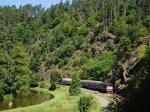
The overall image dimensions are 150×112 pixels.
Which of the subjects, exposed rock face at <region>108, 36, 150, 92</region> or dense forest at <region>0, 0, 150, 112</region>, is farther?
dense forest at <region>0, 0, 150, 112</region>

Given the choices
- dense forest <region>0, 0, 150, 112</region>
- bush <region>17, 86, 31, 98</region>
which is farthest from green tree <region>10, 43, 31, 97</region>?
bush <region>17, 86, 31, 98</region>

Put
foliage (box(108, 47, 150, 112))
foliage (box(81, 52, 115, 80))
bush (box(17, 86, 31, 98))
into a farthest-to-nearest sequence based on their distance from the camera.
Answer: foliage (box(81, 52, 115, 80)), bush (box(17, 86, 31, 98)), foliage (box(108, 47, 150, 112))

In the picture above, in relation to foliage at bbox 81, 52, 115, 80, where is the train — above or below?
below

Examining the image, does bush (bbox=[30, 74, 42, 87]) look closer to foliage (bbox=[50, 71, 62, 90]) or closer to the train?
foliage (bbox=[50, 71, 62, 90])

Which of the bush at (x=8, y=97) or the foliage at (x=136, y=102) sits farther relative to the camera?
the bush at (x=8, y=97)

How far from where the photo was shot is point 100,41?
5182 inches

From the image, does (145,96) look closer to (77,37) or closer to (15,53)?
(15,53)

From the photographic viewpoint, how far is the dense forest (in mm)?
87812

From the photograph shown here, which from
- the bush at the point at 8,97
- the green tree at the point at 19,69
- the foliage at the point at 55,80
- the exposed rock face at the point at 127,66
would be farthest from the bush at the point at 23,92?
the exposed rock face at the point at 127,66

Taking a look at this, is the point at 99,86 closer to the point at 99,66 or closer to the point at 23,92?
the point at 23,92

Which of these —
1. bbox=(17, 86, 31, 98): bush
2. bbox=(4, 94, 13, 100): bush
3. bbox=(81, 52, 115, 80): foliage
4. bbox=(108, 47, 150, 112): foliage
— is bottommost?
bbox=(4, 94, 13, 100): bush

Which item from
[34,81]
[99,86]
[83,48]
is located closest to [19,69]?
[99,86]

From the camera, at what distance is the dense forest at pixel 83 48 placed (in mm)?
87812

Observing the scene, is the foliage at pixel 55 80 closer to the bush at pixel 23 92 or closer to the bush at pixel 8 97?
the bush at pixel 23 92
